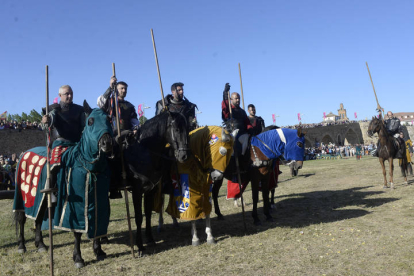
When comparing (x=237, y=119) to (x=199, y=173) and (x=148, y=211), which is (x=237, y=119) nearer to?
(x=199, y=173)

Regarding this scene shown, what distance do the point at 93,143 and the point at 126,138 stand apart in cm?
104

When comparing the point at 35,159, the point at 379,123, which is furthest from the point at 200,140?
the point at 379,123

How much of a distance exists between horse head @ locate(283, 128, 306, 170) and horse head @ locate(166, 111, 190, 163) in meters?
3.15

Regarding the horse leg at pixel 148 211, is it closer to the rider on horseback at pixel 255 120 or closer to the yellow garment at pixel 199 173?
the yellow garment at pixel 199 173

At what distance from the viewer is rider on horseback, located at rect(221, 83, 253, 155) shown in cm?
760

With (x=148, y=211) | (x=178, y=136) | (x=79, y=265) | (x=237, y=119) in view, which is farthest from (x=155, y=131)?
(x=237, y=119)

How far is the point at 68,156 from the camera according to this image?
202 inches

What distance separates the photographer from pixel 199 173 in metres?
6.03

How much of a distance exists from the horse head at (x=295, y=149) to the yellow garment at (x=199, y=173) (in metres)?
2.21

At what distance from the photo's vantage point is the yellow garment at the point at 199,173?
587 cm

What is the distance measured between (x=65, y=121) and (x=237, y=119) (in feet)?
13.2

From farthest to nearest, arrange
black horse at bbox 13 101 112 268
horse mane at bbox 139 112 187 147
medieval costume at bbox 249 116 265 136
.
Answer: medieval costume at bbox 249 116 265 136 < horse mane at bbox 139 112 187 147 < black horse at bbox 13 101 112 268

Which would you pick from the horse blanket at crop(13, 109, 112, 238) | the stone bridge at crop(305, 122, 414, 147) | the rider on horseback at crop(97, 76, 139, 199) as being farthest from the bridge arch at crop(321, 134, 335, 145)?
the horse blanket at crop(13, 109, 112, 238)

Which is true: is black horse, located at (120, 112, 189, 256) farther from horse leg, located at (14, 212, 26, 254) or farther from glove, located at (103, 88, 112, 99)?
horse leg, located at (14, 212, 26, 254)
